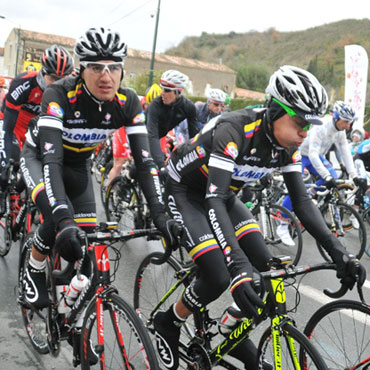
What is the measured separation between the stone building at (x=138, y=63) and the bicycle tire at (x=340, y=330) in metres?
61.0

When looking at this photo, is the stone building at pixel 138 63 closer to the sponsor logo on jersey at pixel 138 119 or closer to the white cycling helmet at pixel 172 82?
the white cycling helmet at pixel 172 82

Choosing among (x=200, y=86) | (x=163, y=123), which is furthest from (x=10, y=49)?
(x=163, y=123)

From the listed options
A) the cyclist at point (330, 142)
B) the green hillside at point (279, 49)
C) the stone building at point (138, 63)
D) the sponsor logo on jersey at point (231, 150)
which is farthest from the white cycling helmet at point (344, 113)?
the green hillside at point (279, 49)

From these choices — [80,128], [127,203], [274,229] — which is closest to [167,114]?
[127,203]

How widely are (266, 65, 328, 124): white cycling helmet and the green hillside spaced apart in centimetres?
8337

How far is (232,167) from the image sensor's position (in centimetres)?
271

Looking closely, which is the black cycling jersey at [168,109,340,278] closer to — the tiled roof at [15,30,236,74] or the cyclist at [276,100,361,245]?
the cyclist at [276,100,361,245]

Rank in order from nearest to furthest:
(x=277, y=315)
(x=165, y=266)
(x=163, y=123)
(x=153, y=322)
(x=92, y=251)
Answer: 1. (x=277, y=315)
2. (x=92, y=251)
3. (x=153, y=322)
4. (x=165, y=266)
5. (x=163, y=123)

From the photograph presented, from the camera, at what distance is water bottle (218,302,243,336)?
111 inches

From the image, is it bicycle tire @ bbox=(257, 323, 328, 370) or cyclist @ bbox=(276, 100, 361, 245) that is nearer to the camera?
bicycle tire @ bbox=(257, 323, 328, 370)

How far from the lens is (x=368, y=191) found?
775 centimetres

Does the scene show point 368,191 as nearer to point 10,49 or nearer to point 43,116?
point 43,116

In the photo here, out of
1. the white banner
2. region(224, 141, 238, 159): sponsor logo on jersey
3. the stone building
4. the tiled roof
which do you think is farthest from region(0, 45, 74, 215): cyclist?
the tiled roof

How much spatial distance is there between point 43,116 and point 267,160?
4.93 feet
